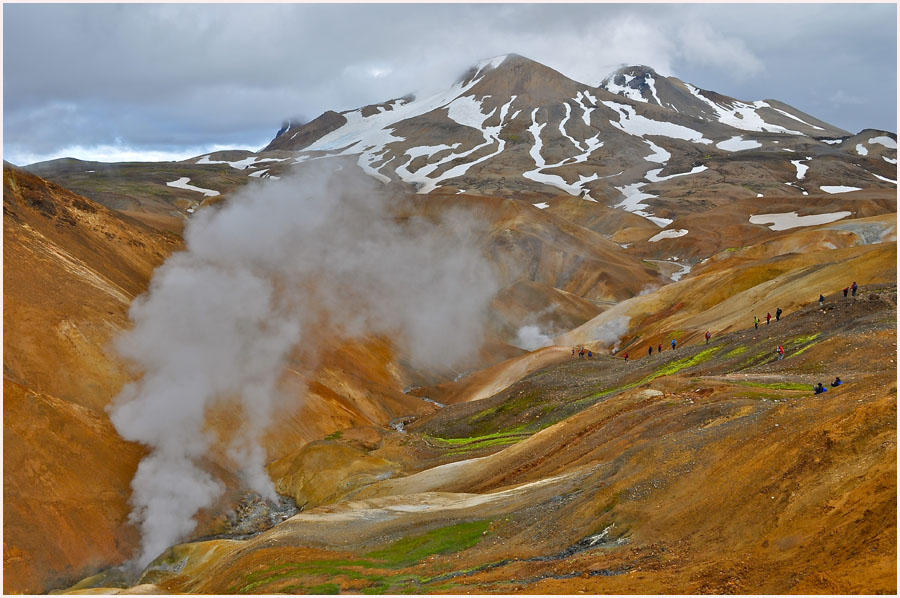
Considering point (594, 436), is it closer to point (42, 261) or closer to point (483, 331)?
point (42, 261)

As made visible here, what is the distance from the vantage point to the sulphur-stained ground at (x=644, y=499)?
15.2 metres

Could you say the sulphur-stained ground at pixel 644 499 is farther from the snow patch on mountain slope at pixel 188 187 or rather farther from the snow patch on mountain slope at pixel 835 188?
the snow patch on mountain slope at pixel 835 188

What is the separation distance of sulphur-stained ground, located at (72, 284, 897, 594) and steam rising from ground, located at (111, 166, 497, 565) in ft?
15.1

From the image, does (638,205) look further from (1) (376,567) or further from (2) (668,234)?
(1) (376,567)

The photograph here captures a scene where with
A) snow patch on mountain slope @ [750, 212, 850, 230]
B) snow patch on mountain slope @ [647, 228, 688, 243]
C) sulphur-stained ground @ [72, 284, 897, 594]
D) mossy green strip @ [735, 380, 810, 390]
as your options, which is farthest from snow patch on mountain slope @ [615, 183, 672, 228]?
mossy green strip @ [735, 380, 810, 390]

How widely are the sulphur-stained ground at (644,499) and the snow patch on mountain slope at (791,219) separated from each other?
323ft

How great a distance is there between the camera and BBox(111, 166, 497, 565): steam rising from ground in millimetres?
36500

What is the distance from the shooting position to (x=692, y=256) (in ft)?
424

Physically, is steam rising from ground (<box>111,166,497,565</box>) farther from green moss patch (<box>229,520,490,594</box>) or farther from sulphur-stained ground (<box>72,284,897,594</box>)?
green moss patch (<box>229,520,490,594</box>)

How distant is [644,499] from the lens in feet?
67.7

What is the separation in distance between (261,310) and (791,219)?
388 feet

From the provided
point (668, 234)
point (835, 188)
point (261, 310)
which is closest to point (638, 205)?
point (668, 234)

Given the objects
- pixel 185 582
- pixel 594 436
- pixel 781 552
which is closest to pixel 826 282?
pixel 594 436

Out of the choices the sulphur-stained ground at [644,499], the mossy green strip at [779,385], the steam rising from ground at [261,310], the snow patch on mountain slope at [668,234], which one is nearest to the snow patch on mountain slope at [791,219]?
the snow patch on mountain slope at [668,234]
